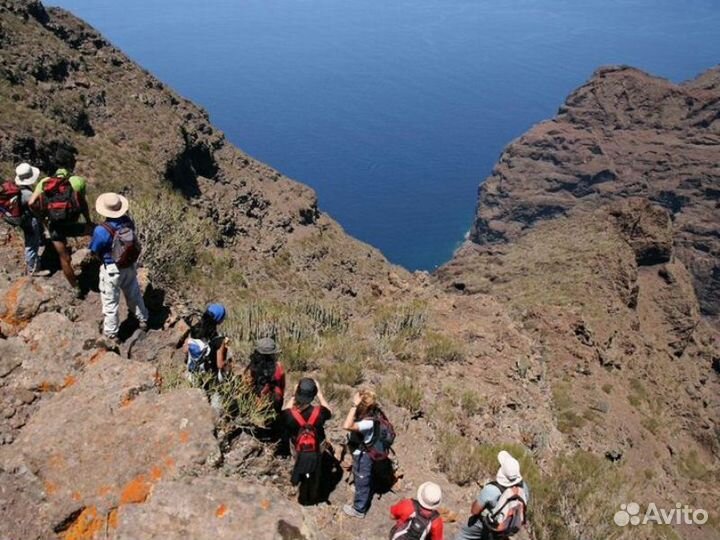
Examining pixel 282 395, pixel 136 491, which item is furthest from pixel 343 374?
pixel 136 491

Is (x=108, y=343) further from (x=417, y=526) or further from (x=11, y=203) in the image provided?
(x=417, y=526)

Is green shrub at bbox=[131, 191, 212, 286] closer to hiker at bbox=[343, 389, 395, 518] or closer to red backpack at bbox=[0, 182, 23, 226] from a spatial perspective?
red backpack at bbox=[0, 182, 23, 226]

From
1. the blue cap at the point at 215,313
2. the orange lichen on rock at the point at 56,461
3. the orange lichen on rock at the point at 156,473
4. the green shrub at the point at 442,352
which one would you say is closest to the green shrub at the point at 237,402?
the blue cap at the point at 215,313

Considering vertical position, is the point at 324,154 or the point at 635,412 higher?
the point at 635,412

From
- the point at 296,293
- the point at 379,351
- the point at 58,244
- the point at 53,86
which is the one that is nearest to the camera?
the point at 58,244

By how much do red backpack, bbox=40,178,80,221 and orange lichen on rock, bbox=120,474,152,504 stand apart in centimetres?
437

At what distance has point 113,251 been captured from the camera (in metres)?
7.11

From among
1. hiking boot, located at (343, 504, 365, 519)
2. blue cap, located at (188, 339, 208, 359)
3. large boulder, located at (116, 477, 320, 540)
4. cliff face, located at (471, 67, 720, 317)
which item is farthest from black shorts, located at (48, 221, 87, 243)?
cliff face, located at (471, 67, 720, 317)

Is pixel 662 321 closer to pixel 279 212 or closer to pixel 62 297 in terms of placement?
pixel 279 212

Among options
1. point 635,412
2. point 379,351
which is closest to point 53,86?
point 379,351

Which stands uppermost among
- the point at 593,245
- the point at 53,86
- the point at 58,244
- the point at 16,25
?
the point at 58,244

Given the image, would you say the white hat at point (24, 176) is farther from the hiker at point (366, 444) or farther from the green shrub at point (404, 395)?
the green shrub at point (404, 395)

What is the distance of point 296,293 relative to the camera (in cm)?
2480

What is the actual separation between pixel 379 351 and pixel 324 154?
166 m
